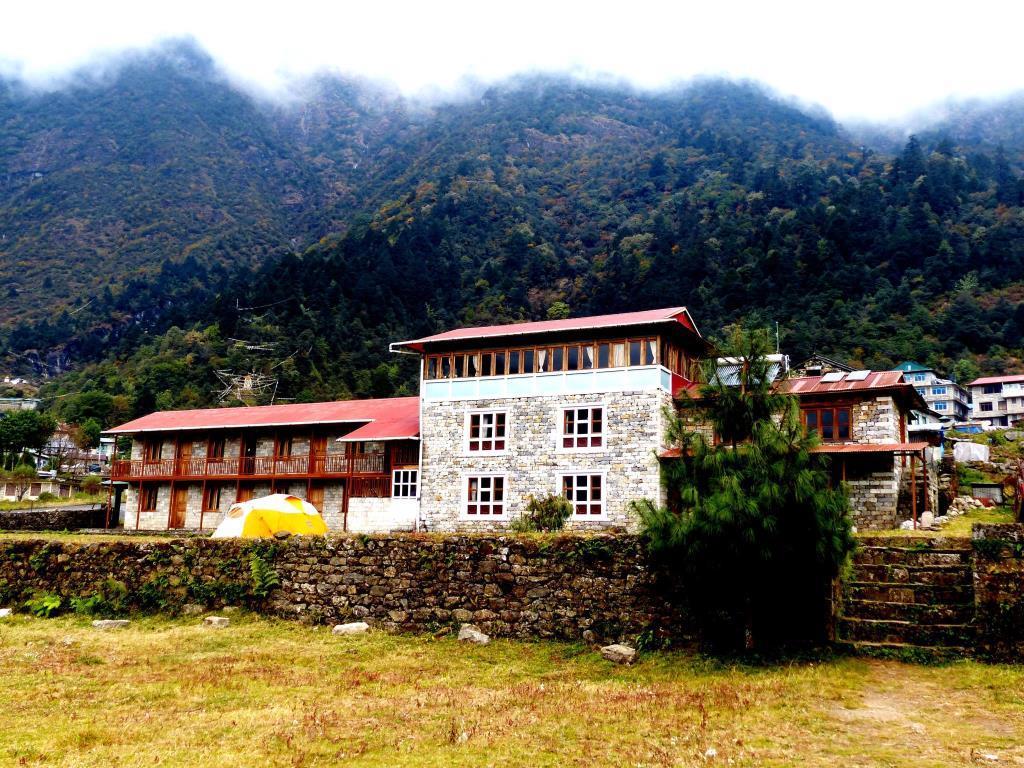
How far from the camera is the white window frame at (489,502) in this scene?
104 feet

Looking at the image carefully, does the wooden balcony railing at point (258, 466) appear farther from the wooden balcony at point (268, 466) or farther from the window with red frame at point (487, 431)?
the window with red frame at point (487, 431)

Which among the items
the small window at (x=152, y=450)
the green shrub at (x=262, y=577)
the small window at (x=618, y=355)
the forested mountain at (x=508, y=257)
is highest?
the forested mountain at (x=508, y=257)

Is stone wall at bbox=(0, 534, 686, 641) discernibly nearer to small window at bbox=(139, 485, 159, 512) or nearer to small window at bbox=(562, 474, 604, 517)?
small window at bbox=(562, 474, 604, 517)

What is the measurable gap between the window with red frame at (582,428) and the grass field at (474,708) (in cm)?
1493

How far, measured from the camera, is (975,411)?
83875mm

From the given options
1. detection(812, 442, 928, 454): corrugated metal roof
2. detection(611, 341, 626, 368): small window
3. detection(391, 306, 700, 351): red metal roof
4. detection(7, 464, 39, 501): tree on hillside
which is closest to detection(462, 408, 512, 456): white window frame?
detection(391, 306, 700, 351): red metal roof

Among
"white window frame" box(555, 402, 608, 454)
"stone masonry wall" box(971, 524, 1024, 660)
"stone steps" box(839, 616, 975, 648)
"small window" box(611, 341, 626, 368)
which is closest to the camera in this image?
"stone masonry wall" box(971, 524, 1024, 660)

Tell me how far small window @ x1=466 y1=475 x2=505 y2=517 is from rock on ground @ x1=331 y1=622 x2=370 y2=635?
14.4 meters

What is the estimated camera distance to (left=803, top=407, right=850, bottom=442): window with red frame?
28391 mm

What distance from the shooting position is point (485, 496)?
106 feet

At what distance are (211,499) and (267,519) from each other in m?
14.3

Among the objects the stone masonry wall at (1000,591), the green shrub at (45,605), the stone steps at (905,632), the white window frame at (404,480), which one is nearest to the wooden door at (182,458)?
the white window frame at (404,480)

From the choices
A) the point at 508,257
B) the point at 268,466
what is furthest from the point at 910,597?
the point at 508,257

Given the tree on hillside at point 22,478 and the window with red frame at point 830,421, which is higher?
the window with red frame at point 830,421
